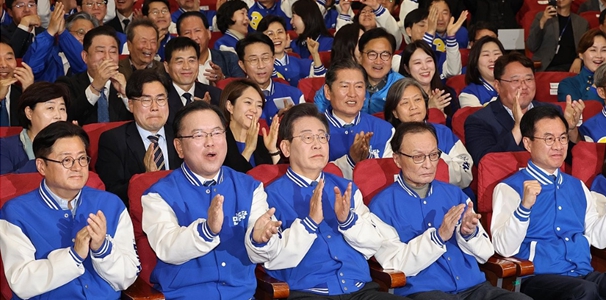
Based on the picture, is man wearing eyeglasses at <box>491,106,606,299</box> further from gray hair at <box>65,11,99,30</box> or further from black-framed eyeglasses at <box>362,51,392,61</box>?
gray hair at <box>65,11,99,30</box>

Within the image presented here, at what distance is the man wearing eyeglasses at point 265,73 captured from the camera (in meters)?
5.52

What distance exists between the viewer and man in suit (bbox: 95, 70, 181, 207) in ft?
13.9

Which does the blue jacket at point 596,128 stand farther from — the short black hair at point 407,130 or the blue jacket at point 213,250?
the blue jacket at point 213,250

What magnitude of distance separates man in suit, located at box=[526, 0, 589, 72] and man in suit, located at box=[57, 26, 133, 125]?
357cm

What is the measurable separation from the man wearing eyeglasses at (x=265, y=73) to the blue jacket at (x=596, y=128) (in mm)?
1674

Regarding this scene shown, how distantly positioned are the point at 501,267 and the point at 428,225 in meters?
0.35

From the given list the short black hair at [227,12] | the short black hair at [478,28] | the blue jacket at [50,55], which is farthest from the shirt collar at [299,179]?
the short black hair at [478,28]

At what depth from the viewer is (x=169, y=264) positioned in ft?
11.5

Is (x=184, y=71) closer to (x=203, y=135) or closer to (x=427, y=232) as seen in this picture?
(x=203, y=135)

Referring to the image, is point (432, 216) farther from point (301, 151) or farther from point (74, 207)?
point (74, 207)

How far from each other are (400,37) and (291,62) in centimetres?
122

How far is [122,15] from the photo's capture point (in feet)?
24.0

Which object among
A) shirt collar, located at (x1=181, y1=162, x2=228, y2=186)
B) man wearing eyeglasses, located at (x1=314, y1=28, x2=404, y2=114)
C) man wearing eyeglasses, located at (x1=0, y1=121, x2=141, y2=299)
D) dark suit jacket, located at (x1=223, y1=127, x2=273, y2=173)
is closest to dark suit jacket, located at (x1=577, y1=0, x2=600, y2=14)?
man wearing eyeglasses, located at (x1=314, y1=28, x2=404, y2=114)

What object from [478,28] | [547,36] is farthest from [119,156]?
[547,36]
